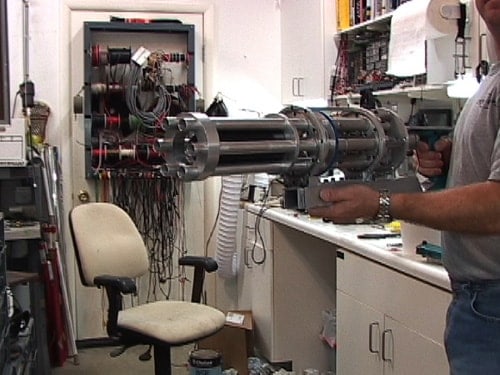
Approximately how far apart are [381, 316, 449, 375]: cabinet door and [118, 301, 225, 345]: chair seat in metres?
0.79

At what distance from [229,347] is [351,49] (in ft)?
5.69

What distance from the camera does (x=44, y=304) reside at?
3.94 m

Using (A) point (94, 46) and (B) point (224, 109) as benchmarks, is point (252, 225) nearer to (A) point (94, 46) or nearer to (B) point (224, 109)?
(B) point (224, 109)

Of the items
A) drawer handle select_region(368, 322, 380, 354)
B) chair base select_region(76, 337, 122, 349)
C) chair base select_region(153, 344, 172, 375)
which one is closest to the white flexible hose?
chair base select_region(76, 337, 122, 349)

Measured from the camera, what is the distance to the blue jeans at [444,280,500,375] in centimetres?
154

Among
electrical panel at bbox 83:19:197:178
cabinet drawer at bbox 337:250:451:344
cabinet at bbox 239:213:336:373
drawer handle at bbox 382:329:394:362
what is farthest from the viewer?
electrical panel at bbox 83:19:197:178

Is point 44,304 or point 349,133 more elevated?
point 349,133

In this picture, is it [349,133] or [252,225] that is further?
[252,225]

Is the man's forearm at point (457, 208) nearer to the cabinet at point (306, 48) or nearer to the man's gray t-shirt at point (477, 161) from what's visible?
the man's gray t-shirt at point (477, 161)

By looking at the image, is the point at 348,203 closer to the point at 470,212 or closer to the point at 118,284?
the point at 470,212

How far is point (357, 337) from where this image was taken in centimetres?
281

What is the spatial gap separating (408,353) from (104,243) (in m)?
1.52

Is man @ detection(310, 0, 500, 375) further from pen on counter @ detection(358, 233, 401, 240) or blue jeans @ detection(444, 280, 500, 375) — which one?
pen on counter @ detection(358, 233, 401, 240)

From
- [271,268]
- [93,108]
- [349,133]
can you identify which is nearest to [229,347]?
[271,268]
